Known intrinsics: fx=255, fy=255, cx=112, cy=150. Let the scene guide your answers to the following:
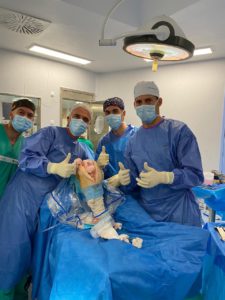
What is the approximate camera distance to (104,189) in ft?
5.28

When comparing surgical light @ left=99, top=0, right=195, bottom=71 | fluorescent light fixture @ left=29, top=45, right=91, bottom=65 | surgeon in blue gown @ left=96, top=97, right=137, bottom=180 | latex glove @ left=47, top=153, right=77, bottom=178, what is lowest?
latex glove @ left=47, top=153, right=77, bottom=178

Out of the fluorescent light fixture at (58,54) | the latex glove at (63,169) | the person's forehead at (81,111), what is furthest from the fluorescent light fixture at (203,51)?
the latex glove at (63,169)

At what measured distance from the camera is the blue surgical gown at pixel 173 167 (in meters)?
1.47

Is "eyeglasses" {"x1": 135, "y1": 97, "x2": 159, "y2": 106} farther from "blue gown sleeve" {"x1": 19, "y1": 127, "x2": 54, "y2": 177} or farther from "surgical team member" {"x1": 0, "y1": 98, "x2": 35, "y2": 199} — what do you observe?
"surgical team member" {"x1": 0, "y1": 98, "x2": 35, "y2": 199}

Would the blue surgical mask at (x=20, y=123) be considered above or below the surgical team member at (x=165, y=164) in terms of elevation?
above

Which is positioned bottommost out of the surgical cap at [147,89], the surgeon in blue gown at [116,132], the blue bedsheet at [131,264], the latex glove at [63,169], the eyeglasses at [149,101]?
the blue bedsheet at [131,264]

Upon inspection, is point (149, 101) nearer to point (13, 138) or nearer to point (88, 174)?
point (88, 174)

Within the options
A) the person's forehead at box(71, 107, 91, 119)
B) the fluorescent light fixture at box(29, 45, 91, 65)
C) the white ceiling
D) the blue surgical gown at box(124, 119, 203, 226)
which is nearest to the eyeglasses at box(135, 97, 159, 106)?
the blue surgical gown at box(124, 119, 203, 226)

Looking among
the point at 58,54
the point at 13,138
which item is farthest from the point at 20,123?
the point at 58,54

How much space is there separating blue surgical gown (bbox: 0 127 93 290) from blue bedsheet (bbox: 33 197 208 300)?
34 centimetres

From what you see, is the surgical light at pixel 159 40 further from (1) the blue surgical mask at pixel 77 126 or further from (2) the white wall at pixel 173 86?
(2) the white wall at pixel 173 86

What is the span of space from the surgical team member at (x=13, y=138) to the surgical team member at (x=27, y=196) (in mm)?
236

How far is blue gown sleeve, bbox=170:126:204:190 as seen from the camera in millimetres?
1413

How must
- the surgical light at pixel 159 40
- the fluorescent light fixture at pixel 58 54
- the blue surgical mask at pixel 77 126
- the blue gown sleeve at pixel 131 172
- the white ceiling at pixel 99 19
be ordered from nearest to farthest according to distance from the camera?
the surgical light at pixel 159 40 < the blue gown sleeve at pixel 131 172 < the blue surgical mask at pixel 77 126 < the white ceiling at pixel 99 19 < the fluorescent light fixture at pixel 58 54
